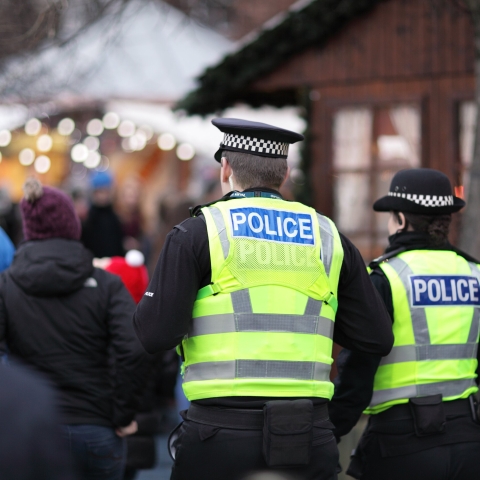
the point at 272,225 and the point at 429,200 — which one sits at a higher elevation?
the point at 429,200

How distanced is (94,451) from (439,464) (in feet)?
4.96

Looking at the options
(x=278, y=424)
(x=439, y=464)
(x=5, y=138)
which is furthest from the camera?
(x=5, y=138)

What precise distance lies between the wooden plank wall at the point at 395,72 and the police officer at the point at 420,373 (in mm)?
4790

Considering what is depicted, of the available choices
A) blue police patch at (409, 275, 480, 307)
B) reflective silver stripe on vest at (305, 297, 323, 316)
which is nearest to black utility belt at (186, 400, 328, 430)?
reflective silver stripe on vest at (305, 297, 323, 316)

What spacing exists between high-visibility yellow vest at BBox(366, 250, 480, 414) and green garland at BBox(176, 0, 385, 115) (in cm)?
534

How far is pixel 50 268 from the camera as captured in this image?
4.13 meters

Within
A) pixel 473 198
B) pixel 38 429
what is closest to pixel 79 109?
pixel 473 198

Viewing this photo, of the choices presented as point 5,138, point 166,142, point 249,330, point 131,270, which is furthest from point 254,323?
point 166,142

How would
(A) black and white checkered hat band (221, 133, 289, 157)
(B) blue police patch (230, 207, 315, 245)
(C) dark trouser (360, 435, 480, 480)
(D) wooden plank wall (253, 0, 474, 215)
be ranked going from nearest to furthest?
(B) blue police patch (230, 207, 315, 245)
(A) black and white checkered hat band (221, 133, 289, 157)
(C) dark trouser (360, 435, 480, 480)
(D) wooden plank wall (253, 0, 474, 215)

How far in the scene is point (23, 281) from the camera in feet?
13.6

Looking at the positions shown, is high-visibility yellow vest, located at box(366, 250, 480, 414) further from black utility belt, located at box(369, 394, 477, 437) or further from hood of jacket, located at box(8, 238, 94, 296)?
hood of jacket, located at box(8, 238, 94, 296)

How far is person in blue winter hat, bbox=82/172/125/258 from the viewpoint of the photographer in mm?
9438

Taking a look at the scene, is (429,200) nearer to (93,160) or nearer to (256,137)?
(256,137)

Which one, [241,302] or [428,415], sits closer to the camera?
[241,302]
